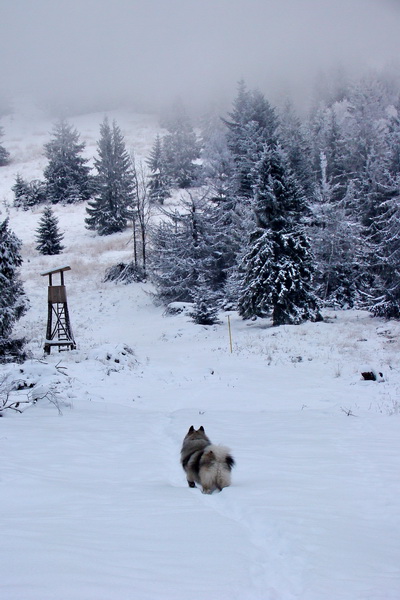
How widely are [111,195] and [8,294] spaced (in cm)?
3110

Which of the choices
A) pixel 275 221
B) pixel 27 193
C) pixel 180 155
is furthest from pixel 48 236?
pixel 180 155

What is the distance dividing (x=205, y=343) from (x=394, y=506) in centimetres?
1525

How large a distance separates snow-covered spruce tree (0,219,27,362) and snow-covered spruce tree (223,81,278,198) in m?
16.2

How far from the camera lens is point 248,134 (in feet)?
95.2

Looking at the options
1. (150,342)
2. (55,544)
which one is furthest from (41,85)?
(55,544)

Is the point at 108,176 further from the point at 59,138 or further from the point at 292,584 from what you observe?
the point at 292,584

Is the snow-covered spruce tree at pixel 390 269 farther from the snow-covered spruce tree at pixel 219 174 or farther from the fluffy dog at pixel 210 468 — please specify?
the fluffy dog at pixel 210 468

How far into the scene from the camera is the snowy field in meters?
2.05

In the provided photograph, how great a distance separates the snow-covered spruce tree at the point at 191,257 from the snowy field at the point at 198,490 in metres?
12.9

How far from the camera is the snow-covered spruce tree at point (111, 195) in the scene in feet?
138

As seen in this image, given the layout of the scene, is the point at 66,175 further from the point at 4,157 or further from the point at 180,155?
the point at 4,157

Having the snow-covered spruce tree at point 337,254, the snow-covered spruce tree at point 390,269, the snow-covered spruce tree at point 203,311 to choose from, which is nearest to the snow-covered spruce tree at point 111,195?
the snow-covered spruce tree at point 203,311

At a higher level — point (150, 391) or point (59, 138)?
point (59, 138)

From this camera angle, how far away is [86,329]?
79.3ft
